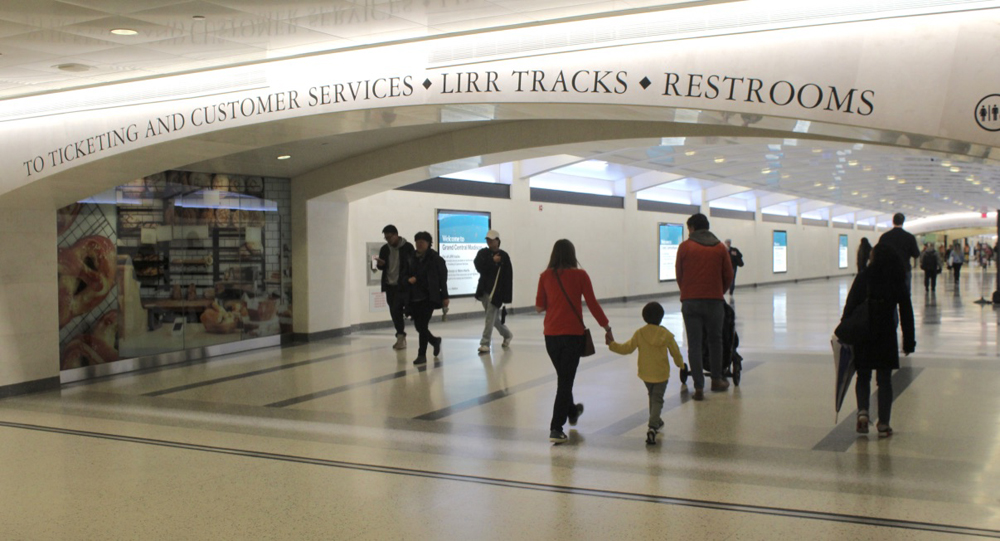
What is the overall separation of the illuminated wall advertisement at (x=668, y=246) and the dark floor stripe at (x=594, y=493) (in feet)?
69.2

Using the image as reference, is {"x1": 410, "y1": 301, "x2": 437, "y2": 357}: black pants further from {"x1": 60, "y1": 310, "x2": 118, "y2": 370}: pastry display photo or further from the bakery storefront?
{"x1": 60, "y1": 310, "x2": 118, "y2": 370}: pastry display photo

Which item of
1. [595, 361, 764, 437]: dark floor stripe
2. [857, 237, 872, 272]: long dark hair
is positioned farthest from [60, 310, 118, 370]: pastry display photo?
[857, 237, 872, 272]: long dark hair

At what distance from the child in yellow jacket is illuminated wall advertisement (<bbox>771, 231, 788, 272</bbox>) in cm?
3140

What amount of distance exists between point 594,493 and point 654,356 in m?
1.41

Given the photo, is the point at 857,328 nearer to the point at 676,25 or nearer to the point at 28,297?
the point at 676,25

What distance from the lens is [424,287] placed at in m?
10.7

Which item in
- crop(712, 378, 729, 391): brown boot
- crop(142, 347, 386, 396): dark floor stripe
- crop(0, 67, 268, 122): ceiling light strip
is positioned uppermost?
crop(0, 67, 268, 122): ceiling light strip

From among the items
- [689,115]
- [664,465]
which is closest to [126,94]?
[689,115]

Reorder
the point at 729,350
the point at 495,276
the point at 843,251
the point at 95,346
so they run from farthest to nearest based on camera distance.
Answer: the point at 843,251
the point at 495,276
the point at 95,346
the point at 729,350

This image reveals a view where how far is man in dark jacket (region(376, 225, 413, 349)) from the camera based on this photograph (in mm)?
11219

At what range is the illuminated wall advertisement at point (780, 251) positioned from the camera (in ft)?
118

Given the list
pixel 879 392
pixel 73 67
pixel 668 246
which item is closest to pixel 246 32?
pixel 73 67

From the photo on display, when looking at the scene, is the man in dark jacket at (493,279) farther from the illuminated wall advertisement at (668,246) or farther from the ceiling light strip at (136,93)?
the illuminated wall advertisement at (668,246)

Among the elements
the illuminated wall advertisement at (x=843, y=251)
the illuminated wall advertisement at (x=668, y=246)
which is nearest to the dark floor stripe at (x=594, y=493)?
the illuminated wall advertisement at (x=668, y=246)
